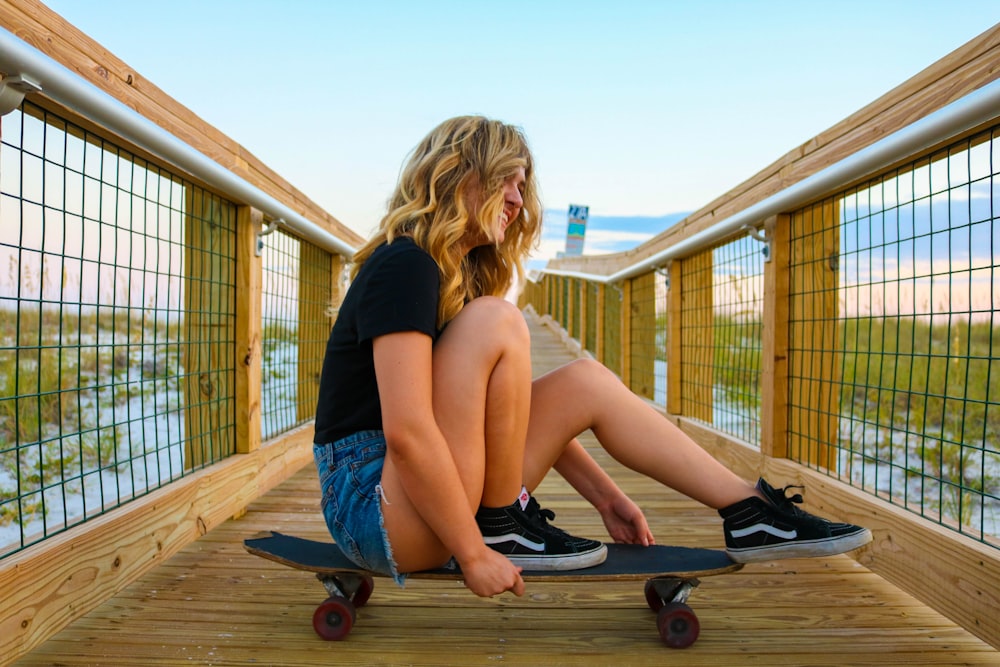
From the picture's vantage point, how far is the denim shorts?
3.61 feet

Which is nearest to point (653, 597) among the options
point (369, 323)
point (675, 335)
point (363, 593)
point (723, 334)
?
point (363, 593)

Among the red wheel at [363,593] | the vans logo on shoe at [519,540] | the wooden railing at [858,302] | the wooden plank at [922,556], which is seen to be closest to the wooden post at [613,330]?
the wooden railing at [858,302]

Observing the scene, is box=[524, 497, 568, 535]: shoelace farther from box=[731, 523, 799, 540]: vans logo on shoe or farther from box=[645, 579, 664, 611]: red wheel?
box=[731, 523, 799, 540]: vans logo on shoe

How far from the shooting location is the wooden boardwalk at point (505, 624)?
3.77 ft

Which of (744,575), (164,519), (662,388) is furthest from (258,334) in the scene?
(662,388)

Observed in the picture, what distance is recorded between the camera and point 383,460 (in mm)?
1149

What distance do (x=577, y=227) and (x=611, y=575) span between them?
46.5 ft

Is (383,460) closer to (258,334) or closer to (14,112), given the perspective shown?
(14,112)

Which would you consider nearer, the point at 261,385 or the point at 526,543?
the point at 526,543

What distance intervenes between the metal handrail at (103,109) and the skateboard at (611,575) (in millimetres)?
878

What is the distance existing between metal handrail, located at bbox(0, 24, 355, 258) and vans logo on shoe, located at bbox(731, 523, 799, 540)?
4.64 feet

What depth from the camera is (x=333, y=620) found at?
1218 mm

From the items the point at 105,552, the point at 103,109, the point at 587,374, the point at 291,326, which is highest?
the point at 103,109

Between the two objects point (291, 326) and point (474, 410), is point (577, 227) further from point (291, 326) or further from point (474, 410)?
point (474, 410)
